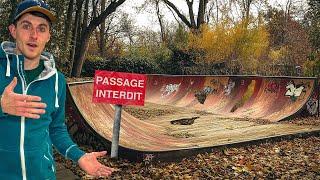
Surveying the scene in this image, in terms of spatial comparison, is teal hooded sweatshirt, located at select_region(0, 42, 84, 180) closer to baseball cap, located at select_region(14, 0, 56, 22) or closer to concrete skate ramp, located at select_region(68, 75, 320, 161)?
baseball cap, located at select_region(14, 0, 56, 22)

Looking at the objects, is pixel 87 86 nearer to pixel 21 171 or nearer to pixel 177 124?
pixel 177 124

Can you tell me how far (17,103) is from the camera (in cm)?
175

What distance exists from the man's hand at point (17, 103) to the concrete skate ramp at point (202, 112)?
4.19 meters

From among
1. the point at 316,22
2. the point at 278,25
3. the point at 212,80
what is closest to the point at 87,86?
the point at 212,80

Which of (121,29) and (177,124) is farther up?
(121,29)

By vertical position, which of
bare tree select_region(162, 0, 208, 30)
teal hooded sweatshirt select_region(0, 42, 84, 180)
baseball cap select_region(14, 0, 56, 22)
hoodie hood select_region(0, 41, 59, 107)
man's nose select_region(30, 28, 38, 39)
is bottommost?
teal hooded sweatshirt select_region(0, 42, 84, 180)

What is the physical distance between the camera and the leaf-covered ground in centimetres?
550

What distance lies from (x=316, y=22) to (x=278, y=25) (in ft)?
92.3

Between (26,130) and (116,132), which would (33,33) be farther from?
(116,132)

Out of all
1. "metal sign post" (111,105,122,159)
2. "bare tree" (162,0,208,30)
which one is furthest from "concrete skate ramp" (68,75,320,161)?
"bare tree" (162,0,208,30)

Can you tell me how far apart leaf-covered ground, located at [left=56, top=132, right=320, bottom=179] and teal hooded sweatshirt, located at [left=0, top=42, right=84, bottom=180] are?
128 inches

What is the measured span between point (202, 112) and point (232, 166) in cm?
728

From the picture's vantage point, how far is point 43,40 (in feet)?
6.79

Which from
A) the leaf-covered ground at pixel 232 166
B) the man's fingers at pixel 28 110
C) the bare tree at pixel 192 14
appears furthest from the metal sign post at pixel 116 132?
the bare tree at pixel 192 14
